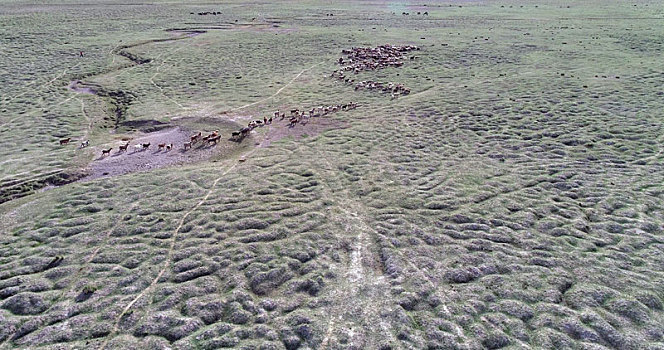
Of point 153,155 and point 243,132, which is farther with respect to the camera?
point 243,132

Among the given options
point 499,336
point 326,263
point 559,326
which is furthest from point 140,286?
point 559,326

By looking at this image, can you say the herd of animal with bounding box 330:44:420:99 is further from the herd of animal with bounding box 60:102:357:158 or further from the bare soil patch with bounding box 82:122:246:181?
the bare soil patch with bounding box 82:122:246:181

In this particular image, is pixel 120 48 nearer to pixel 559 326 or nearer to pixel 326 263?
pixel 326 263

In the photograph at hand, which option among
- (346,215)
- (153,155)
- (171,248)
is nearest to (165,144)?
(153,155)

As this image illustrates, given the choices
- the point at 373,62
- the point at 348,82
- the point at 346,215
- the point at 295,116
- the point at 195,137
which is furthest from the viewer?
the point at 373,62

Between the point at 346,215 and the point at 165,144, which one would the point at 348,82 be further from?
the point at 346,215

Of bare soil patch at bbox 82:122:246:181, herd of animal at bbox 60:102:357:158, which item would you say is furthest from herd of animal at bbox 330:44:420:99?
bare soil patch at bbox 82:122:246:181

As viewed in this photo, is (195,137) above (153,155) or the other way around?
above

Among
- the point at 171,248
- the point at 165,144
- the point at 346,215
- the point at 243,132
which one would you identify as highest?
the point at 243,132
